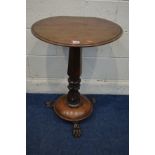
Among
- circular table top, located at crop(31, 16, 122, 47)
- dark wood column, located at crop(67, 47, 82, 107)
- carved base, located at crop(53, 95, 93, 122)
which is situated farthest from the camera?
carved base, located at crop(53, 95, 93, 122)

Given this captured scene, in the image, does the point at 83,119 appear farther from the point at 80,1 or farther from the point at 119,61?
the point at 80,1

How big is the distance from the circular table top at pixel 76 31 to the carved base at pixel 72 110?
608 millimetres

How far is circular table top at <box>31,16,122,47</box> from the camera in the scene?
1303 mm

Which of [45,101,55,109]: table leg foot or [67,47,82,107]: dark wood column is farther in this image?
[45,101,55,109]: table leg foot

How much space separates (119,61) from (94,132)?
0.61 m

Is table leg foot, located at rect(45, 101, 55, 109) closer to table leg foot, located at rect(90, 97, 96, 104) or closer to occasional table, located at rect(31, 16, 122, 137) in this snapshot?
occasional table, located at rect(31, 16, 122, 137)

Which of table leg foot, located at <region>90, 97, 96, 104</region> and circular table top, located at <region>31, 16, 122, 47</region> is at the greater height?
circular table top, located at <region>31, 16, 122, 47</region>

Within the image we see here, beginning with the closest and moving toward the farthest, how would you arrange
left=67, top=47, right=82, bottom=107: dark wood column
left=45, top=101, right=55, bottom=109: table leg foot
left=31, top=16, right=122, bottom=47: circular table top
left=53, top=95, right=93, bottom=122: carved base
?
left=31, top=16, right=122, bottom=47: circular table top < left=67, top=47, right=82, bottom=107: dark wood column < left=53, top=95, right=93, bottom=122: carved base < left=45, top=101, right=55, bottom=109: table leg foot

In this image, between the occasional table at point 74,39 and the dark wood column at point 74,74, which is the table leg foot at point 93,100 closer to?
the occasional table at point 74,39

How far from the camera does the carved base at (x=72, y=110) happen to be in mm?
1754

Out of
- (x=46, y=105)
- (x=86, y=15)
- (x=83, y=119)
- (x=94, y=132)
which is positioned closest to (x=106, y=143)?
(x=94, y=132)

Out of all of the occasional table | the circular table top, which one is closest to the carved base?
the occasional table

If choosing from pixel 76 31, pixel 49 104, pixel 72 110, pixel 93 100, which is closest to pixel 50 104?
pixel 49 104

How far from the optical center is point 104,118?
185 centimetres
